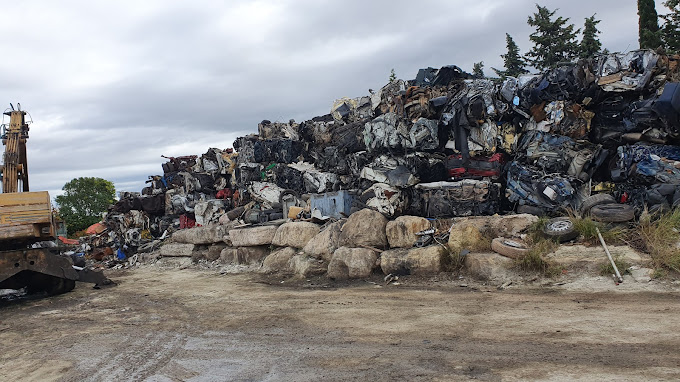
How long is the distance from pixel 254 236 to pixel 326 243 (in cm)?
258

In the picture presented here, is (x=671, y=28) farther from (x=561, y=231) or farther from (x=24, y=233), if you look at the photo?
(x=24, y=233)

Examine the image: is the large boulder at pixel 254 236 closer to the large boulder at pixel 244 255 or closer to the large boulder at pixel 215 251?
the large boulder at pixel 244 255

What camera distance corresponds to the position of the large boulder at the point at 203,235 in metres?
13.0

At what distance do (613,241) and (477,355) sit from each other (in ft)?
13.7

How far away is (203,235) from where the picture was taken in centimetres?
1359

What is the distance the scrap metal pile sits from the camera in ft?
26.9

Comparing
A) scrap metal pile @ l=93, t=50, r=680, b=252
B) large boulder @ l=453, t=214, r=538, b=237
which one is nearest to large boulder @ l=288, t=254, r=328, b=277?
scrap metal pile @ l=93, t=50, r=680, b=252

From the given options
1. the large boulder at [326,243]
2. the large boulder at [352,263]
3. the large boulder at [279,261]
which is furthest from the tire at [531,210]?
the large boulder at [279,261]

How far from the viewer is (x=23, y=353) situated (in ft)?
16.8

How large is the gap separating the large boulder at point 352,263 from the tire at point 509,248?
2.16 metres

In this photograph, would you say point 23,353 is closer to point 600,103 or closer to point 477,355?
point 477,355

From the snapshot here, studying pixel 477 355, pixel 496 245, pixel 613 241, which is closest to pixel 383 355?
pixel 477 355

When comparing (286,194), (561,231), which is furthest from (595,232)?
(286,194)

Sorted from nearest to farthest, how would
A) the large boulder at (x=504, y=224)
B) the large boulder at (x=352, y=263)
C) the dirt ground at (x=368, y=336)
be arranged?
the dirt ground at (x=368, y=336) → the large boulder at (x=504, y=224) → the large boulder at (x=352, y=263)
